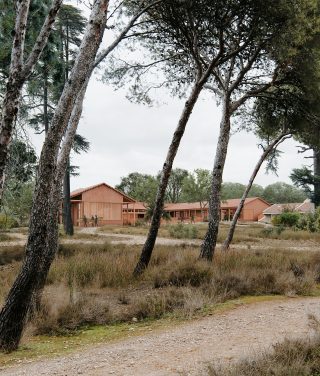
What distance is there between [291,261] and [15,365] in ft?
29.6

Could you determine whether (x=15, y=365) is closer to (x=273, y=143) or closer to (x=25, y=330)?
(x=25, y=330)

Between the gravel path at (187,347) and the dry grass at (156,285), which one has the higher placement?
the dry grass at (156,285)

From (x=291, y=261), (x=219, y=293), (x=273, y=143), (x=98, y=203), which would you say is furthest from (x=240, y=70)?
(x=98, y=203)

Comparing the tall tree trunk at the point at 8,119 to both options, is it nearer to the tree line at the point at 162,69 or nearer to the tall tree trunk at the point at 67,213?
the tree line at the point at 162,69

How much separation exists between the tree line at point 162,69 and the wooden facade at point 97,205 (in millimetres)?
32911

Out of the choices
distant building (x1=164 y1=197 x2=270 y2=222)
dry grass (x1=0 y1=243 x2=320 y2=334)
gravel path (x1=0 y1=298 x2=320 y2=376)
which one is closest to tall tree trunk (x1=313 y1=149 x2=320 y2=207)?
dry grass (x1=0 y1=243 x2=320 y2=334)

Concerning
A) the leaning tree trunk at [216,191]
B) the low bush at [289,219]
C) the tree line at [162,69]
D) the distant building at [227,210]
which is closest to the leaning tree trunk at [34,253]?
the tree line at [162,69]

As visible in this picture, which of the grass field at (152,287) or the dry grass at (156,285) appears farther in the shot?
the dry grass at (156,285)

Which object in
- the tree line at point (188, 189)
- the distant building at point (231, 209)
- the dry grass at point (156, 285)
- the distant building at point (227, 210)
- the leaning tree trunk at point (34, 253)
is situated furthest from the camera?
the distant building at point (231, 209)

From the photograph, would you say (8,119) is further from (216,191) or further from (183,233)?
(183,233)

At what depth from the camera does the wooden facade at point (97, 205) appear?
155 feet

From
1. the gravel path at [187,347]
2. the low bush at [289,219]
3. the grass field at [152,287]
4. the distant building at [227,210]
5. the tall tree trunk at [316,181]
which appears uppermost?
the tall tree trunk at [316,181]

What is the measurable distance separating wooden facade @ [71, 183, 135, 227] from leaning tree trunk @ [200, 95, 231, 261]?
114 ft

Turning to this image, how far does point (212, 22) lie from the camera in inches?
395
